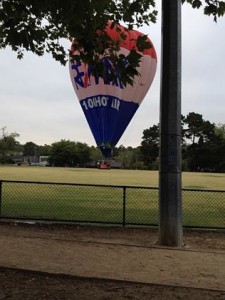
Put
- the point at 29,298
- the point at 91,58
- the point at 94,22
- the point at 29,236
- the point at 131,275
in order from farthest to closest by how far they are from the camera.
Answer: the point at 29,236 → the point at 91,58 → the point at 94,22 → the point at 131,275 → the point at 29,298

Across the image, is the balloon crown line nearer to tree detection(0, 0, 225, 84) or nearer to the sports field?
tree detection(0, 0, 225, 84)

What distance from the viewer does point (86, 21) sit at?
27.0 feet

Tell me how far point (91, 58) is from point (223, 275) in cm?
440

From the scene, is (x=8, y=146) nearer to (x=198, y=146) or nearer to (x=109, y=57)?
(x=198, y=146)

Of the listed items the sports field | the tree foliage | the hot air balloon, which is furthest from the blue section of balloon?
the tree foliage

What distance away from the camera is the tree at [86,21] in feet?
23.7

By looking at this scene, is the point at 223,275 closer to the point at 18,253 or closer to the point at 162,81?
the point at 18,253

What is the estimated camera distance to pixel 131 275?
733 centimetres

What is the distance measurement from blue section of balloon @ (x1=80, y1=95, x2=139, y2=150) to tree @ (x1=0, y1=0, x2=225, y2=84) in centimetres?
1694

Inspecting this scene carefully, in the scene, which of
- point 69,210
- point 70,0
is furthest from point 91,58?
point 69,210

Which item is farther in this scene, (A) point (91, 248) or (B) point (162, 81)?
(B) point (162, 81)

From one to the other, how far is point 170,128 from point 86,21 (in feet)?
12.1

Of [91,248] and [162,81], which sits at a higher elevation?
[162,81]

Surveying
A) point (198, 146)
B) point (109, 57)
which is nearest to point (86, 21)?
point (109, 57)
